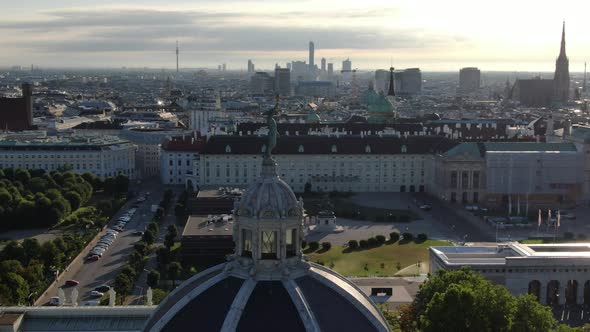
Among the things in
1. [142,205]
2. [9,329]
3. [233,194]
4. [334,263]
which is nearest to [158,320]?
[9,329]

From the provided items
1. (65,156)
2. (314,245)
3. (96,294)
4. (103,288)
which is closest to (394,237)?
(314,245)

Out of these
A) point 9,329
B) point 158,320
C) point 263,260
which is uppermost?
point 263,260

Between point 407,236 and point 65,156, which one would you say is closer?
point 407,236

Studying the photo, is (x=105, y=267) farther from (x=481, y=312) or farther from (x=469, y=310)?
Result: (x=481, y=312)

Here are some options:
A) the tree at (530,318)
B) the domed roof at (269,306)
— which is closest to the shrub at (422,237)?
the tree at (530,318)

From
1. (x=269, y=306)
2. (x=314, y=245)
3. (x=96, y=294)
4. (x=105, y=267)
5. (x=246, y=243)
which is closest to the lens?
(x=269, y=306)

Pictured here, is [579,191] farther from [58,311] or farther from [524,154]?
[58,311]

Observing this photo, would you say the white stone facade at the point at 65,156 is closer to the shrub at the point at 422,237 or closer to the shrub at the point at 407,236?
the shrub at the point at 407,236
